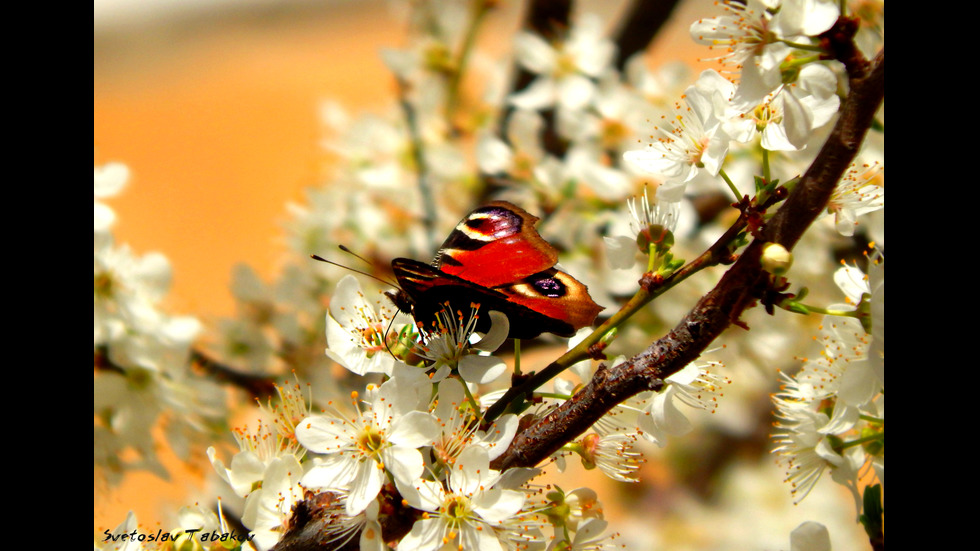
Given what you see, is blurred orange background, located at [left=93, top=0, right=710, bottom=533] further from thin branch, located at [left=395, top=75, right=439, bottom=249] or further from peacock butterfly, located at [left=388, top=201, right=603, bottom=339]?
peacock butterfly, located at [left=388, top=201, right=603, bottom=339]

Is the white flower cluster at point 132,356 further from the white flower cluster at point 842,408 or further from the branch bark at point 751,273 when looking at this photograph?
the white flower cluster at point 842,408

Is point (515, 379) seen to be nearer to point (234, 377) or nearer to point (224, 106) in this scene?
point (234, 377)

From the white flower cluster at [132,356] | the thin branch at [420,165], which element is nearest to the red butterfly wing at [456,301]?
the white flower cluster at [132,356]

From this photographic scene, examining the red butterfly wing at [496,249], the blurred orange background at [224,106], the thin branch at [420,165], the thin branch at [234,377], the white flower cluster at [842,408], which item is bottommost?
the blurred orange background at [224,106]

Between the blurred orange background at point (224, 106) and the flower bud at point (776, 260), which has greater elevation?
the flower bud at point (776, 260)

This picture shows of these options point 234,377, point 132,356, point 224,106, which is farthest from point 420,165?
point 224,106

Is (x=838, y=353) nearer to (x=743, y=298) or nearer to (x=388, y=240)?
(x=743, y=298)
